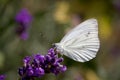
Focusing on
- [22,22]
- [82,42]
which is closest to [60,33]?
[22,22]

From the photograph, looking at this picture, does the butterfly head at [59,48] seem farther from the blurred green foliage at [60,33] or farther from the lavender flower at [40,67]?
the blurred green foliage at [60,33]

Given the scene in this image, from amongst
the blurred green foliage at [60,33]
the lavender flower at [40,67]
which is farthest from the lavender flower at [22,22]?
the lavender flower at [40,67]

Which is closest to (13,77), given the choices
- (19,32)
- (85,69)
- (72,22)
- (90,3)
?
(19,32)

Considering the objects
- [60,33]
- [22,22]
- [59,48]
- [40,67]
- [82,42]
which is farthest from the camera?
[60,33]

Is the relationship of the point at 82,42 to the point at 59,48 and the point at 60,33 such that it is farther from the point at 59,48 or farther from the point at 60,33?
the point at 60,33

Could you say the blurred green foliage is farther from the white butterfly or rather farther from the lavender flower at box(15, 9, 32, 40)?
the white butterfly

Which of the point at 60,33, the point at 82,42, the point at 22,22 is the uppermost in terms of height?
the point at 82,42
